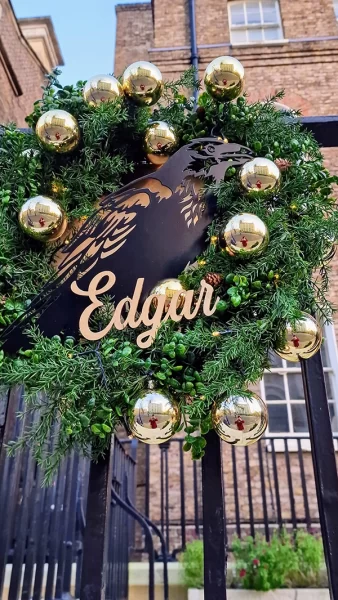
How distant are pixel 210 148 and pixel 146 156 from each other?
204 mm

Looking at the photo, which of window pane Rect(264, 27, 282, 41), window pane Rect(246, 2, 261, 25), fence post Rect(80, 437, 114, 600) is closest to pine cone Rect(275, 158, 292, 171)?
fence post Rect(80, 437, 114, 600)

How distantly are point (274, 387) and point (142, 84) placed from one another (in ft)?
18.3

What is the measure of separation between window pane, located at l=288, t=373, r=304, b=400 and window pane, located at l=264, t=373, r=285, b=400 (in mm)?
112

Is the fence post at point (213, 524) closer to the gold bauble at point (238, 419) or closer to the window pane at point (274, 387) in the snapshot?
the gold bauble at point (238, 419)

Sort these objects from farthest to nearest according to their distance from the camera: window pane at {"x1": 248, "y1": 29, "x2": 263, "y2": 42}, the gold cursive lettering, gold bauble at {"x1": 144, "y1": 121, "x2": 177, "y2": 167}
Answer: window pane at {"x1": 248, "y1": 29, "x2": 263, "y2": 42} → gold bauble at {"x1": 144, "y1": 121, "x2": 177, "y2": 167} → the gold cursive lettering

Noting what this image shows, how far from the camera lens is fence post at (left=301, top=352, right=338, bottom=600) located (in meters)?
0.99

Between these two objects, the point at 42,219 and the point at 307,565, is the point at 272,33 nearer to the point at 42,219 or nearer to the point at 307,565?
the point at 307,565

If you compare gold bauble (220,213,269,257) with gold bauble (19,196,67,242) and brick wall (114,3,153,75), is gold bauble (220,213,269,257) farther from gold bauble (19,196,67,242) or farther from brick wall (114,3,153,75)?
brick wall (114,3,153,75)

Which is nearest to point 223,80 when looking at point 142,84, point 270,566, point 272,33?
point 142,84

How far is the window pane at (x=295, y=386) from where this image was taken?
6230 millimetres

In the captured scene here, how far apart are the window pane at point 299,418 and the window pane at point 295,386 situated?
0.12 metres

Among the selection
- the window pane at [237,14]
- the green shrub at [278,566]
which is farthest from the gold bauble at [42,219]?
the window pane at [237,14]

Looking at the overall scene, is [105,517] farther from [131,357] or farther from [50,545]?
[50,545]

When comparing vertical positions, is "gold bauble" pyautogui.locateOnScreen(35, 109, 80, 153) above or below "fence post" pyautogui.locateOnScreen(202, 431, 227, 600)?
above
